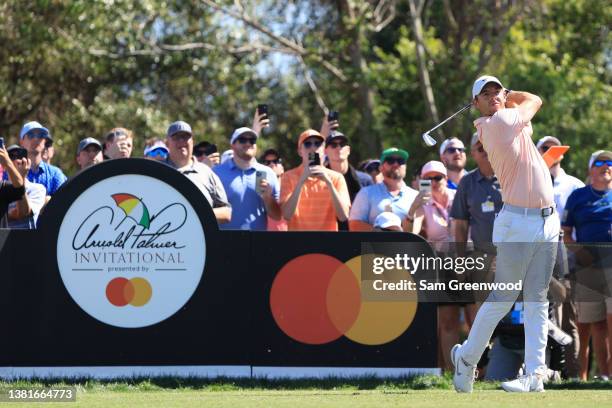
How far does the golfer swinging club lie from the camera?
9148mm

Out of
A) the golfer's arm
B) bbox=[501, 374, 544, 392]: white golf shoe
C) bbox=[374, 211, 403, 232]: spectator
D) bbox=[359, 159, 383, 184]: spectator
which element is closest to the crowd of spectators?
bbox=[374, 211, 403, 232]: spectator

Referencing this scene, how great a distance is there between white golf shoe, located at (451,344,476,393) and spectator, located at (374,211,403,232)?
2313 millimetres

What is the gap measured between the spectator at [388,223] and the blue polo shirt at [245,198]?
1077 mm

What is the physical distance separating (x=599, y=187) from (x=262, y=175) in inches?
126

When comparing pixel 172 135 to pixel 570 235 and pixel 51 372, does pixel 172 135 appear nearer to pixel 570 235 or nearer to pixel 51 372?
pixel 51 372

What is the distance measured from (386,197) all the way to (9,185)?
11.8 feet

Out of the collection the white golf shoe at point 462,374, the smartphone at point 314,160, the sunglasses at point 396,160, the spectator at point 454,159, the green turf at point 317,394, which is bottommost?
the green turf at point 317,394

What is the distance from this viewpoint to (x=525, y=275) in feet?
30.6

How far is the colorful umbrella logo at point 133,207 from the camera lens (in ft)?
35.0

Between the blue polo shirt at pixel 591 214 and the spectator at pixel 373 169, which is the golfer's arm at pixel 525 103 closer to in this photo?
the blue polo shirt at pixel 591 214

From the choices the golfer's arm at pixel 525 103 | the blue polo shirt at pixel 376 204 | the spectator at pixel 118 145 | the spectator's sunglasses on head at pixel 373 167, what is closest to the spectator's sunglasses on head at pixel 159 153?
the spectator at pixel 118 145

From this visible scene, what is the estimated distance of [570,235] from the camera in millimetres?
12445

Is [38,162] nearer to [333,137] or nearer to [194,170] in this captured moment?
[194,170]

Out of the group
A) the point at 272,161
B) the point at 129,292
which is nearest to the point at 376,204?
the point at 272,161
